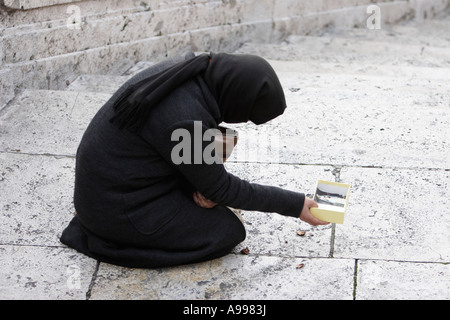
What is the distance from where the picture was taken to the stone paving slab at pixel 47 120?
4062mm

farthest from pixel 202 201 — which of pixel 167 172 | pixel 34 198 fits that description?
pixel 34 198

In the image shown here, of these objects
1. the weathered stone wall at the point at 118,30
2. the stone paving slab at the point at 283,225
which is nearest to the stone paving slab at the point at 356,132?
the stone paving slab at the point at 283,225

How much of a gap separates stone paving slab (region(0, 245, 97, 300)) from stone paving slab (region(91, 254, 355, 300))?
8 centimetres

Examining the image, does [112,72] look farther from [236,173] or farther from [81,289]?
[81,289]

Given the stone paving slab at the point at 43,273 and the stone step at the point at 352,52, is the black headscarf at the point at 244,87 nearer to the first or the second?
the stone paving slab at the point at 43,273

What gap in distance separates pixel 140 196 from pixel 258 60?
738mm

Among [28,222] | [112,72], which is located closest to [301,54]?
[112,72]

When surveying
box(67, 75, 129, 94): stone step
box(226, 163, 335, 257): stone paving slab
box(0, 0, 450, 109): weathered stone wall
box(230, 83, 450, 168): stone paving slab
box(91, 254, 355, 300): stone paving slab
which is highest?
box(0, 0, 450, 109): weathered stone wall

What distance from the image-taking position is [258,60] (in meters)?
2.70

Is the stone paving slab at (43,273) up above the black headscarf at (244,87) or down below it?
below

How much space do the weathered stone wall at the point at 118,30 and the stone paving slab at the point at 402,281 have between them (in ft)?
8.65

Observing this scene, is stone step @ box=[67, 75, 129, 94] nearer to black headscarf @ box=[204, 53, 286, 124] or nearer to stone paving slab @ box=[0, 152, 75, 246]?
stone paving slab @ box=[0, 152, 75, 246]

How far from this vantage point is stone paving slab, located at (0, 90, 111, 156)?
160 inches

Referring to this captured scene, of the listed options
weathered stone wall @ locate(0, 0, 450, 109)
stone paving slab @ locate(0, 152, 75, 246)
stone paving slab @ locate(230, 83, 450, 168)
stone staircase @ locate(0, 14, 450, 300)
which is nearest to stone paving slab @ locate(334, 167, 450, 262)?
stone staircase @ locate(0, 14, 450, 300)
